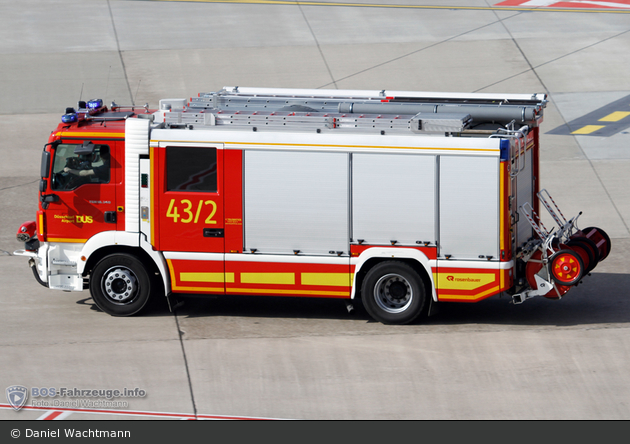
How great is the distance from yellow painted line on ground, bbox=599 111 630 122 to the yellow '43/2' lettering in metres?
13.0

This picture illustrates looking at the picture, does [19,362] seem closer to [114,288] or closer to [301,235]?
[114,288]

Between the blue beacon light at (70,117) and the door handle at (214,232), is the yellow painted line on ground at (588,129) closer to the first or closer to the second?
the door handle at (214,232)

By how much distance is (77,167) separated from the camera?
12258 mm

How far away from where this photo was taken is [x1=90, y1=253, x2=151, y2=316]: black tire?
1236cm

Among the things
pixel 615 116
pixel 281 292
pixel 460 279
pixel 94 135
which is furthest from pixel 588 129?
pixel 94 135

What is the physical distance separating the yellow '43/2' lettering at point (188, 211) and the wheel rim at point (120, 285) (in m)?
1.03

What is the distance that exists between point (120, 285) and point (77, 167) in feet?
5.41

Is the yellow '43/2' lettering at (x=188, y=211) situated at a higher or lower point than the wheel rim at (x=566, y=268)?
A: higher

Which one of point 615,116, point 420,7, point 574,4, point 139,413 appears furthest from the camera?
point 574,4

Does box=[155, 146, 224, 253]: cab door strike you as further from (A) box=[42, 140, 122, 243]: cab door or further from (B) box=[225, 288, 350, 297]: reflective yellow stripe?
(A) box=[42, 140, 122, 243]: cab door

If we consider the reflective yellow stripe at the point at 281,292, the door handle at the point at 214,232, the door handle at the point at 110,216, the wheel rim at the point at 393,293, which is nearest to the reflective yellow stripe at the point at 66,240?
the door handle at the point at 110,216

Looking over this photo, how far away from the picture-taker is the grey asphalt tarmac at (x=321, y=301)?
392 inches

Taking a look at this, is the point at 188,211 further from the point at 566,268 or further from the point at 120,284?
the point at 566,268

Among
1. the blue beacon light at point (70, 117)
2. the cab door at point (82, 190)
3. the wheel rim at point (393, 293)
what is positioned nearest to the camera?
the wheel rim at point (393, 293)
